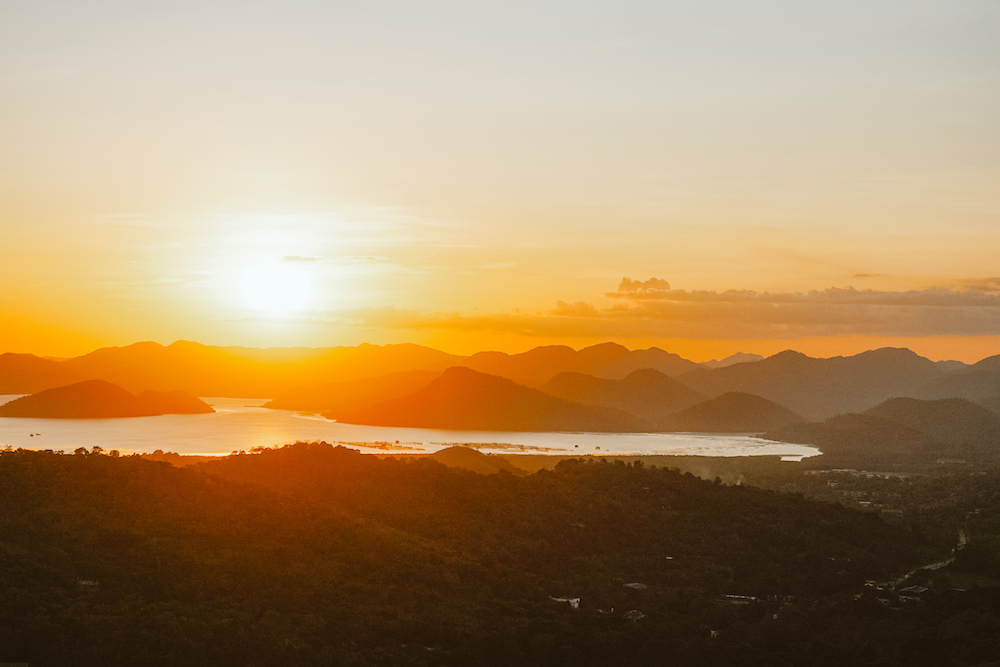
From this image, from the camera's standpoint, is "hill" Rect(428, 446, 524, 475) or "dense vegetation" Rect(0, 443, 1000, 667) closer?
"dense vegetation" Rect(0, 443, 1000, 667)

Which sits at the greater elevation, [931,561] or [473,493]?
[473,493]

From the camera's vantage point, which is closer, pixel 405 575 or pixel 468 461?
pixel 405 575

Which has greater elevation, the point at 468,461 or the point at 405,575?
the point at 468,461

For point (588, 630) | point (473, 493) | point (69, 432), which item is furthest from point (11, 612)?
point (69, 432)

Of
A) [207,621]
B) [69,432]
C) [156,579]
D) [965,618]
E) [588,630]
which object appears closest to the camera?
[207,621]

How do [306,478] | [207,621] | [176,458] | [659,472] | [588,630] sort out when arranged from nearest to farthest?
[207,621]
[588,630]
[306,478]
[659,472]
[176,458]

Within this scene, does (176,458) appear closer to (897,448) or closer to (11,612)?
(11,612)

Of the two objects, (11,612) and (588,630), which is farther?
(588,630)

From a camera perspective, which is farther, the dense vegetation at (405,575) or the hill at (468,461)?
the hill at (468,461)
